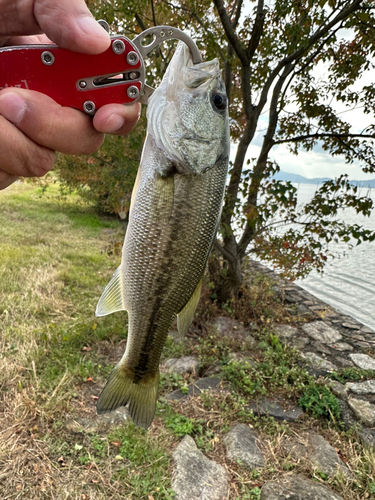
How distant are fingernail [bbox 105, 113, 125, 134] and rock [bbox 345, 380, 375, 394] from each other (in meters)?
4.37

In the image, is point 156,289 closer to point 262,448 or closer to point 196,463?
point 196,463

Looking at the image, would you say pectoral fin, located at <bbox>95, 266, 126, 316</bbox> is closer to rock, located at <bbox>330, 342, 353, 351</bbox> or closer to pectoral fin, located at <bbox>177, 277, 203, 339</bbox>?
pectoral fin, located at <bbox>177, 277, 203, 339</bbox>

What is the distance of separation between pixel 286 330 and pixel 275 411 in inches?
86.0

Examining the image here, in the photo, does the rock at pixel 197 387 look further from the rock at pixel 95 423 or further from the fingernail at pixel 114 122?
the fingernail at pixel 114 122

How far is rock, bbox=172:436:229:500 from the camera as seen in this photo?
9.87ft

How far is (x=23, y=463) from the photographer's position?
301 cm

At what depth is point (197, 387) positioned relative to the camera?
420cm

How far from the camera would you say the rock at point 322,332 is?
601 centimetres

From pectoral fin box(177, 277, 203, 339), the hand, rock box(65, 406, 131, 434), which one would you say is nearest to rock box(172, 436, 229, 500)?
rock box(65, 406, 131, 434)

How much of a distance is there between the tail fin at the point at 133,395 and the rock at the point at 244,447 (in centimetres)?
197

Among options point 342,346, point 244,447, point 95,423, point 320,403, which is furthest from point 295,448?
point 342,346

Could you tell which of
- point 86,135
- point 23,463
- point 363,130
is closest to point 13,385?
point 23,463

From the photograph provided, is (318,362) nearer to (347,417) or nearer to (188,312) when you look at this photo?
(347,417)

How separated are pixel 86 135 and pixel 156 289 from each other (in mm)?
758
